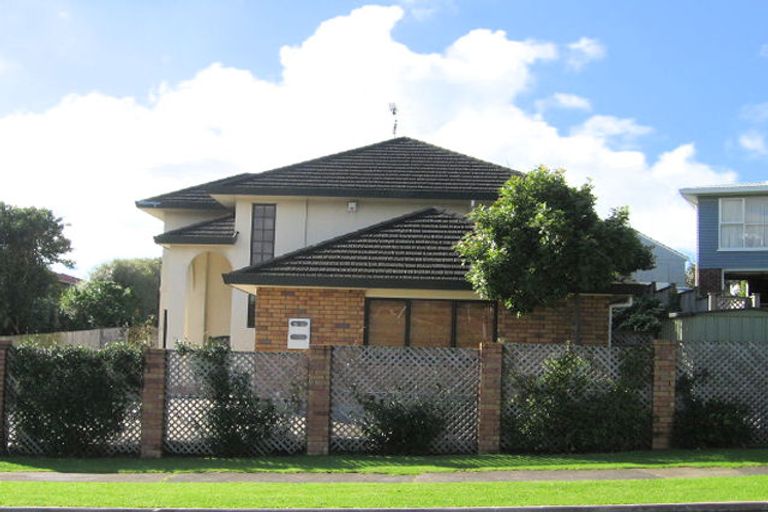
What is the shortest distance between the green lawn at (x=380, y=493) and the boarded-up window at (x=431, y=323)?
658 centimetres

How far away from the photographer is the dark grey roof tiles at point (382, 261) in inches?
635

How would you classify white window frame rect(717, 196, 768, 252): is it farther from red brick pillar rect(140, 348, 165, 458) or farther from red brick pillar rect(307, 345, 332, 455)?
red brick pillar rect(140, 348, 165, 458)

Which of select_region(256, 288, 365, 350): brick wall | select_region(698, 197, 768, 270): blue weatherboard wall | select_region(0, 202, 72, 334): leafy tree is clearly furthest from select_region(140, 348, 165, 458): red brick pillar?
select_region(0, 202, 72, 334): leafy tree

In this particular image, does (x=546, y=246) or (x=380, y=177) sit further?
(x=380, y=177)

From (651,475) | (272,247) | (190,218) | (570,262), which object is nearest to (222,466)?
(651,475)

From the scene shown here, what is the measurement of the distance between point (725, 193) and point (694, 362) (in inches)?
768

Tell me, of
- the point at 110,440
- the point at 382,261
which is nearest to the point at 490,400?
the point at 382,261

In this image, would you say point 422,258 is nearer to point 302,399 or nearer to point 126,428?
point 302,399

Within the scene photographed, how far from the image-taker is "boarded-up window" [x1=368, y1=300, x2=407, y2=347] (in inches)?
648

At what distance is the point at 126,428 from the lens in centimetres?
1267

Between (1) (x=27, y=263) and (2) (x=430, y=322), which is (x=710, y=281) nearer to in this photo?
(2) (x=430, y=322)

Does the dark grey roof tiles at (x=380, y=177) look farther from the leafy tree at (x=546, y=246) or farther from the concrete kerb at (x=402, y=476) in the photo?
the concrete kerb at (x=402, y=476)

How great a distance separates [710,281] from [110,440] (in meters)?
24.3

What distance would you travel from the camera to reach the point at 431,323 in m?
16.6
